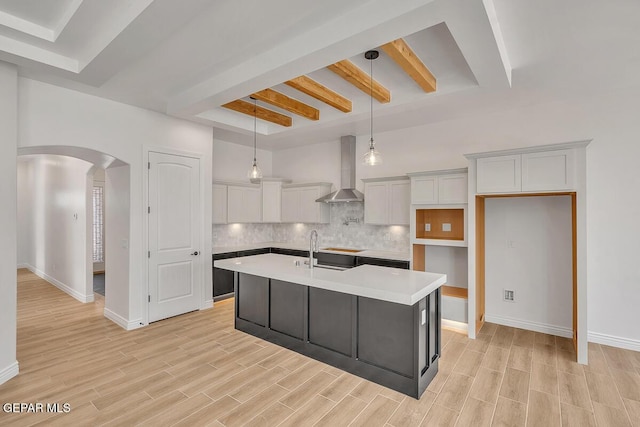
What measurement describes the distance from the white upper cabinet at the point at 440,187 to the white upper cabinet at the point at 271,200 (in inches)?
114

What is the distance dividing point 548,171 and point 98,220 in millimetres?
9645

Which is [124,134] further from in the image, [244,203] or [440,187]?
[440,187]

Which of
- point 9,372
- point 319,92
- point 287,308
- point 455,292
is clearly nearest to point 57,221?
point 9,372

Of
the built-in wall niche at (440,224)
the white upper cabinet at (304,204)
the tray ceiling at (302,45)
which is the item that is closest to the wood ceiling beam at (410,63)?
the tray ceiling at (302,45)

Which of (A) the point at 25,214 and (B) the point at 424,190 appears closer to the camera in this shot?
(B) the point at 424,190

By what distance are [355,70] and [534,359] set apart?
3.59 meters

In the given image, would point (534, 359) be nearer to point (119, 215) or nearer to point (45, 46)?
point (119, 215)

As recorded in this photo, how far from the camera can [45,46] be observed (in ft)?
9.39

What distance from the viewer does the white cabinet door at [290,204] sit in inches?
243

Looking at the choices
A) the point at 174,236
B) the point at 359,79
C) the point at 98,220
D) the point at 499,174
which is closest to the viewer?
the point at 359,79

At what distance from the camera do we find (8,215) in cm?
294

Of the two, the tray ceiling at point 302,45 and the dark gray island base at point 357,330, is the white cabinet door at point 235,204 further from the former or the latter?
the dark gray island base at point 357,330

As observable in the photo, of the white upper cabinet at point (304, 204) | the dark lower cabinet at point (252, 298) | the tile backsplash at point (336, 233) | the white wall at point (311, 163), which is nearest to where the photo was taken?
the dark lower cabinet at point (252, 298)

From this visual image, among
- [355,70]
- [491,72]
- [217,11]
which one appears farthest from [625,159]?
[217,11]
